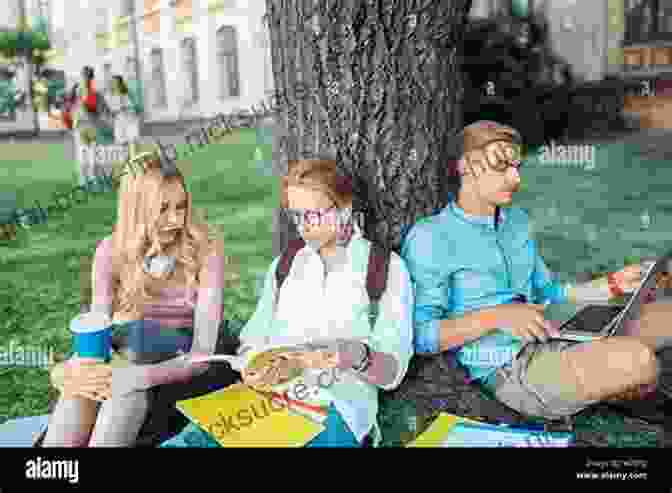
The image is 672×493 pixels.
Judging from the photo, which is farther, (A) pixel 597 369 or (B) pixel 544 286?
(B) pixel 544 286

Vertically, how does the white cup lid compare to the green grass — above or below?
below

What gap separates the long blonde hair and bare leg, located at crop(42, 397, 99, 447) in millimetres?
288

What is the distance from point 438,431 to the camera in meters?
2.09

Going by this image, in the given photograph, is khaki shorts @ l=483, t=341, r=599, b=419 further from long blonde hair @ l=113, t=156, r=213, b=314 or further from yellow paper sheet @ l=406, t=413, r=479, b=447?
long blonde hair @ l=113, t=156, r=213, b=314

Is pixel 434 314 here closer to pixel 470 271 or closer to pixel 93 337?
pixel 470 271

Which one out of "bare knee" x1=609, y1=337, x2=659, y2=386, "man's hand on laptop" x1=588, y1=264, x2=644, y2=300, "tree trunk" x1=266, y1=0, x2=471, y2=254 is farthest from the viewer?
"man's hand on laptop" x1=588, y1=264, x2=644, y2=300

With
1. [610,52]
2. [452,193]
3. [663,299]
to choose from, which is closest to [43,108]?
[452,193]

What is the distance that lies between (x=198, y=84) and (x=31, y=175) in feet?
1.77

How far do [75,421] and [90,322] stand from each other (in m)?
0.28

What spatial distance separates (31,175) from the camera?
2.03 metres

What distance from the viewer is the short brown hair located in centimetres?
199

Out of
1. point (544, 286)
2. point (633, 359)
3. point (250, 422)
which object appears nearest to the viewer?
point (633, 359)

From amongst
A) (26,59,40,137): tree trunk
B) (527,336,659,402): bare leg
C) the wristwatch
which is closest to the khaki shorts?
(527,336,659,402): bare leg

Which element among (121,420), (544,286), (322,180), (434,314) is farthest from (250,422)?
(544,286)
